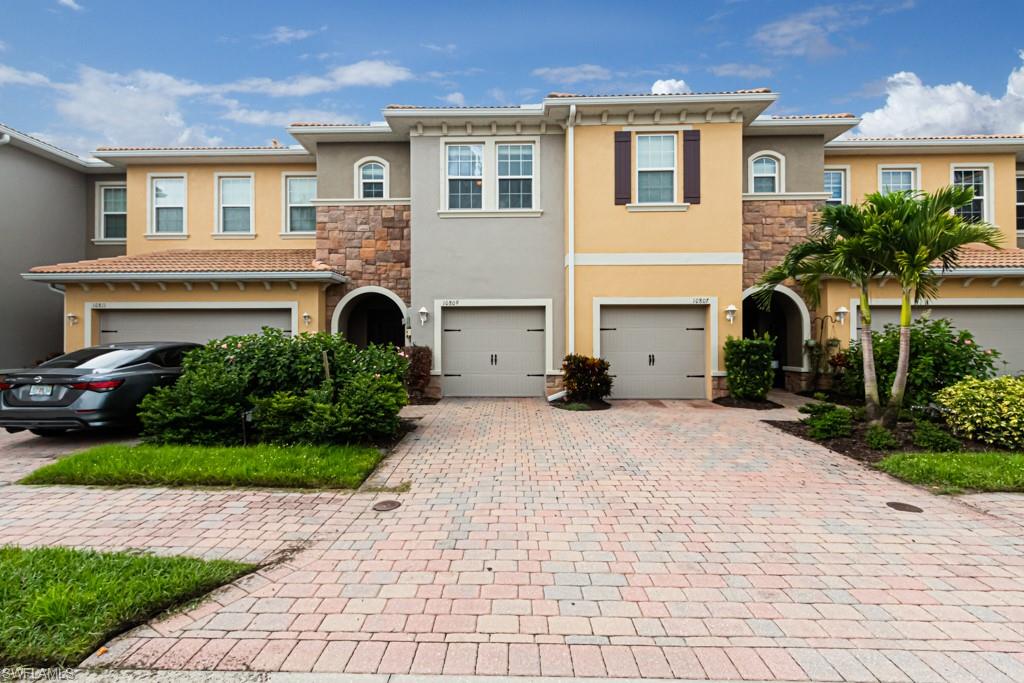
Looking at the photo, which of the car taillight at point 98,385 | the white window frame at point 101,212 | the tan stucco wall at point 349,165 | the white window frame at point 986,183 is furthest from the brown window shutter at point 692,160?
the white window frame at point 101,212

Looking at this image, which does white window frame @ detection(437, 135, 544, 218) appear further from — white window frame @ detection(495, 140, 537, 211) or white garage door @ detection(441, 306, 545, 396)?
white garage door @ detection(441, 306, 545, 396)

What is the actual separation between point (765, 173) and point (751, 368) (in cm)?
560

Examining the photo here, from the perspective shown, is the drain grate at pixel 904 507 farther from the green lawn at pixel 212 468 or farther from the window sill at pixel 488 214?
the window sill at pixel 488 214

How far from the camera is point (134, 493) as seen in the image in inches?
193

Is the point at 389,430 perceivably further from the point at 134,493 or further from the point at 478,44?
the point at 478,44

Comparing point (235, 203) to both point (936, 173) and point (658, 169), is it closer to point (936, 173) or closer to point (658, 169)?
point (658, 169)

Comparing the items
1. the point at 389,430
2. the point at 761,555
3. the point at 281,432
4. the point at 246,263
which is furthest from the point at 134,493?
the point at 246,263

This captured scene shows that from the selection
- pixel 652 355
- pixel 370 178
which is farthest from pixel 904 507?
pixel 370 178

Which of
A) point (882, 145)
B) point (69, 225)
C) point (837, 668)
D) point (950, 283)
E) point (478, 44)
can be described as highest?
point (478, 44)

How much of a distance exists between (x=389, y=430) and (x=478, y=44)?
9878 millimetres

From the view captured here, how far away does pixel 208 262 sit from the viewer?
11695 mm

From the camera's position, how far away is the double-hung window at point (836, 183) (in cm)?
1341

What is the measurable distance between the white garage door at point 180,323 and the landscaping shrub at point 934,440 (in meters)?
12.4

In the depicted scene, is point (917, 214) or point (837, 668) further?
point (917, 214)
